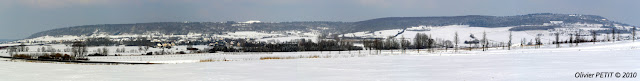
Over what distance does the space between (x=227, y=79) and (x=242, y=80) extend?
2.44 feet

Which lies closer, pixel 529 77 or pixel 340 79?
pixel 529 77

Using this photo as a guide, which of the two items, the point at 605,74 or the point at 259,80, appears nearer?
the point at 605,74

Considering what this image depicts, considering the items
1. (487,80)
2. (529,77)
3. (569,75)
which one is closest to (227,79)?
(487,80)

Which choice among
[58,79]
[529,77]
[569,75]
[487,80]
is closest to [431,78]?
[487,80]

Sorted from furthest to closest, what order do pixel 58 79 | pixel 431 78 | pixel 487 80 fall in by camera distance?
pixel 58 79 < pixel 431 78 < pixel 487 80

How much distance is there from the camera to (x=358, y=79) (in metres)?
18.5

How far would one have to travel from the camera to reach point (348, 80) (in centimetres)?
1823

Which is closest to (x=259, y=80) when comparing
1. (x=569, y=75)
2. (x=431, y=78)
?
(x=431, y=78)

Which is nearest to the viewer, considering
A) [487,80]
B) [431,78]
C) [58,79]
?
[487,80]

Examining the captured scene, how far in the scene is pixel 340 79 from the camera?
733 inches

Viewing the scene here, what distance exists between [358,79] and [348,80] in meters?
0.50

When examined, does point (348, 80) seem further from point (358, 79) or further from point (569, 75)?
point (569, 75)

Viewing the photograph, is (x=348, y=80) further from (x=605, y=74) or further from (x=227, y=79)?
(x=605, y=74)

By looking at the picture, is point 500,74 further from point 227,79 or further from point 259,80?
point 227,79
